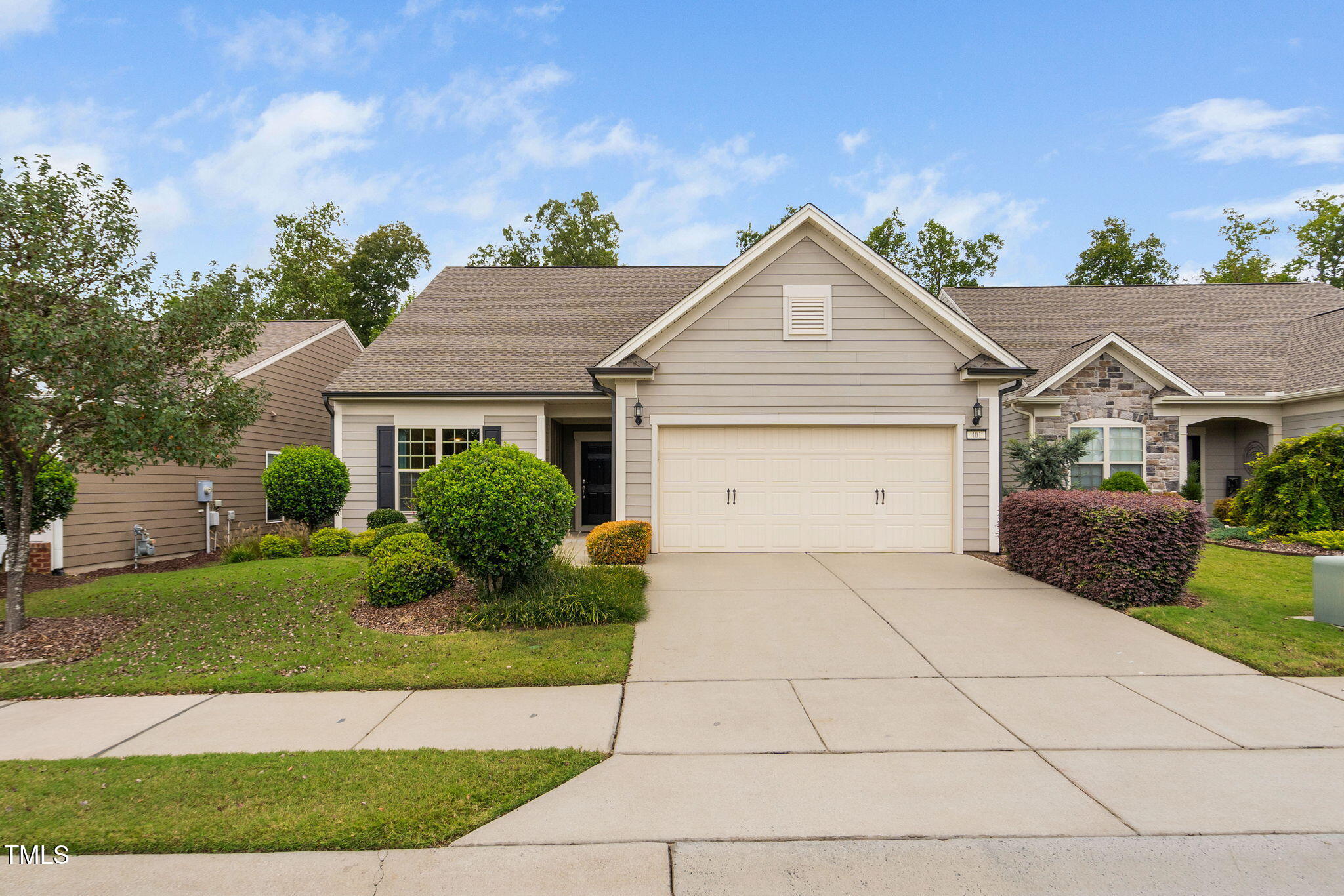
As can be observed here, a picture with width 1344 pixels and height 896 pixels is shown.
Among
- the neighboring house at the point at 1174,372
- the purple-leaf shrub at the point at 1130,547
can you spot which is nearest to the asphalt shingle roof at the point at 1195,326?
the neighboring house at the point at 1174,372

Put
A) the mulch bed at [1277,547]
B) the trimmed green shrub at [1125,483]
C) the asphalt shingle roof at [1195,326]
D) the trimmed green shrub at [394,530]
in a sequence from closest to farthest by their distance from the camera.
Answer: the trimmed green shrub at [394,530]
the mulch bed at [1277,547]
the trimmed green shrub at [1125,483]
the asphalt shingle roof at [1195,326]

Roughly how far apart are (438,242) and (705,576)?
92.3 ft

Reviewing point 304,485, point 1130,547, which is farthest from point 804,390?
point 304,485

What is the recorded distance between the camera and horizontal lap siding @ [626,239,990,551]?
1098 cm

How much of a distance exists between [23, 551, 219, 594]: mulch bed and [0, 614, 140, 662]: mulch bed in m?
2.23

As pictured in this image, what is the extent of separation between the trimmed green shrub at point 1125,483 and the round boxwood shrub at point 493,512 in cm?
A: 1099

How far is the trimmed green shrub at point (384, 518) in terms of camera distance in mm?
11930

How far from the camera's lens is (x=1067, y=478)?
12242mm

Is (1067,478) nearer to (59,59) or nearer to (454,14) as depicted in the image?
(454,14)

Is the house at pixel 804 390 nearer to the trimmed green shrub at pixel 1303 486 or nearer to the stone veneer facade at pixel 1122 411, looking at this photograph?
the stone veneer facade at pixel 1122 411

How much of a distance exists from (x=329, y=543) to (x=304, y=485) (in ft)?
4.04

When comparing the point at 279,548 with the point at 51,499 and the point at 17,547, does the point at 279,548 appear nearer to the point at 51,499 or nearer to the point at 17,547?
the point at 51,499

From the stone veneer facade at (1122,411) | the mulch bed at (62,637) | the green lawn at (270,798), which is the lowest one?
the mulch bed at (62,637)

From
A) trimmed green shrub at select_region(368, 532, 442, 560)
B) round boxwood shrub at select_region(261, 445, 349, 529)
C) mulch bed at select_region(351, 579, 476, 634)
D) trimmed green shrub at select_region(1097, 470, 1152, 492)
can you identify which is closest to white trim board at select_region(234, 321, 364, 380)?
round boxwood shrub at select_region(261, 445, 349, 529)
